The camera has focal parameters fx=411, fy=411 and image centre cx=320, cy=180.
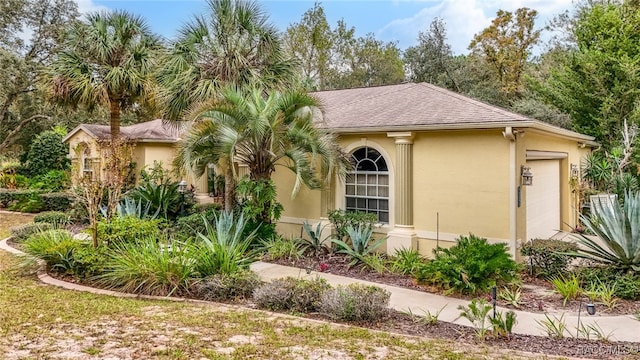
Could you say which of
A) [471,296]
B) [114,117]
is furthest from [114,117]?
[471,296]

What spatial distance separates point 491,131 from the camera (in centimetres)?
904

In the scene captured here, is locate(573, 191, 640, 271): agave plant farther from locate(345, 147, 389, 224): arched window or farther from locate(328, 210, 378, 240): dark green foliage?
locate(345, 147, 389, 224): arched window

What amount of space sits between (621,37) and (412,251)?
17.3 meters

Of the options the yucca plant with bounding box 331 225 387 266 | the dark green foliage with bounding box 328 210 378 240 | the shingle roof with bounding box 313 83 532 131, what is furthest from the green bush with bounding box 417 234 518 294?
the shingle roof with bounding box 313 83 532 131

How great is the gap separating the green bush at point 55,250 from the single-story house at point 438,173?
5.50m

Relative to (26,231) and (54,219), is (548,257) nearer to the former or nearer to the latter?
(26,231)

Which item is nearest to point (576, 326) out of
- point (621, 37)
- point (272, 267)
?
point (272, 267)

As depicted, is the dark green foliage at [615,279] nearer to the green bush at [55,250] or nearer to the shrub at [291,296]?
the shrub at [291,296]

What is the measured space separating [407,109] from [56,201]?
1511 centimetres

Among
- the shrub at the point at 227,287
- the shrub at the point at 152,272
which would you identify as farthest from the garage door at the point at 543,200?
the shrub at the point at 152,272

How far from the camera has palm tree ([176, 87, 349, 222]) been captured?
966 cm

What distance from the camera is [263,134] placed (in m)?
9.80

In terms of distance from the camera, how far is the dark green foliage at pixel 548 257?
8.20 meters

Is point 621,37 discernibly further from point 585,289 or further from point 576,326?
point 576,326
